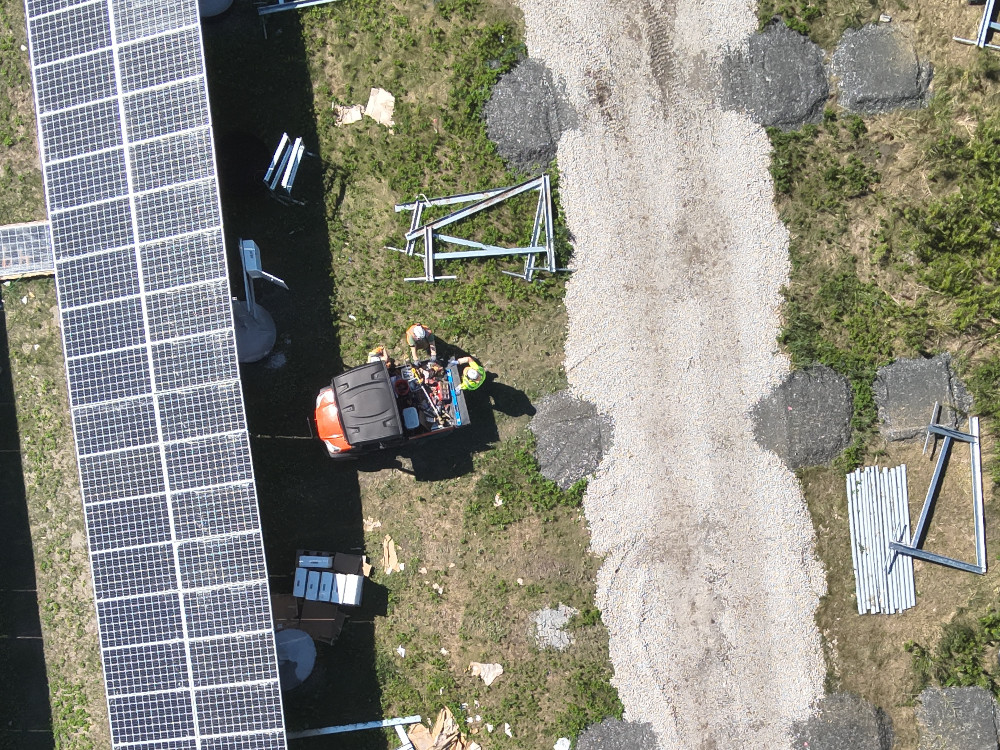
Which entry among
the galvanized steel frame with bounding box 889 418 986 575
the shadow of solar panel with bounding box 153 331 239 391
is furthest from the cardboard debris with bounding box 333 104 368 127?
the galvanized steel frame with bounding box 889 418 986 575

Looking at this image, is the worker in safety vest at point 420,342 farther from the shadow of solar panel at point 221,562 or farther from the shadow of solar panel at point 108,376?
the shadow of solar panel at point 108,376

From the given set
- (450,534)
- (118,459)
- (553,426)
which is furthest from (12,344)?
(553,426)

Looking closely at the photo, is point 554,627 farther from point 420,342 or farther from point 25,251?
point 25,251

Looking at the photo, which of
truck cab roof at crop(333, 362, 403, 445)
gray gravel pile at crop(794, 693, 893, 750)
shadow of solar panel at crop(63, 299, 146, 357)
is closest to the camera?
shadow of solar panel at crop(63, 299, 146, 357)

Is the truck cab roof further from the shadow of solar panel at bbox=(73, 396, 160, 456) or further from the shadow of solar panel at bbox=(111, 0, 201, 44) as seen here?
the shadow of solar panel at bbox=(111, 0, 201, 44)

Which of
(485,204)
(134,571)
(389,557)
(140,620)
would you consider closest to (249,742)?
(140,620)

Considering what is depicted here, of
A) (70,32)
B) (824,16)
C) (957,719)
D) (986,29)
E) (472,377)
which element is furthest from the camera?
(824,16)

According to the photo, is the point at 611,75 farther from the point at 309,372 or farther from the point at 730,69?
the point at 309,372
